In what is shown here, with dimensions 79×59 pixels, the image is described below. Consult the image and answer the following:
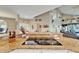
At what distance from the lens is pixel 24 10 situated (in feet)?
5.07

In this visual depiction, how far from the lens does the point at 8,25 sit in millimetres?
1526

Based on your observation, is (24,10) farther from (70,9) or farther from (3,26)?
(70,9)

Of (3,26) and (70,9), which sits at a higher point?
(70,9)

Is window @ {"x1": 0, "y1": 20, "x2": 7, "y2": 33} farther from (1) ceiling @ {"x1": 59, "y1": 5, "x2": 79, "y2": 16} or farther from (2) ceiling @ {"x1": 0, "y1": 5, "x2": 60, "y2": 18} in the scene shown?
(1) ceiling @ {"x1": 59, "y1": 5, "x2": 79, "y2": 16}

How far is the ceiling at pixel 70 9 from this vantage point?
1.52 metres

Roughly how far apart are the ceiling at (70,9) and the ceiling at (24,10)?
8cm

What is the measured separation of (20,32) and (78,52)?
24.3 inches

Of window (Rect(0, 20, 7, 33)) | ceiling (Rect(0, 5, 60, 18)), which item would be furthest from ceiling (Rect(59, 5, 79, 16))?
window (Rect(0, 20, 7, 33))

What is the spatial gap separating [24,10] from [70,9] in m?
0.47

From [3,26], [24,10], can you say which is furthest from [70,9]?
[3,26]

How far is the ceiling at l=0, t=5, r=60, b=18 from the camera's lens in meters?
1.53

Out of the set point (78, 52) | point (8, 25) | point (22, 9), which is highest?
point (22, 9)
